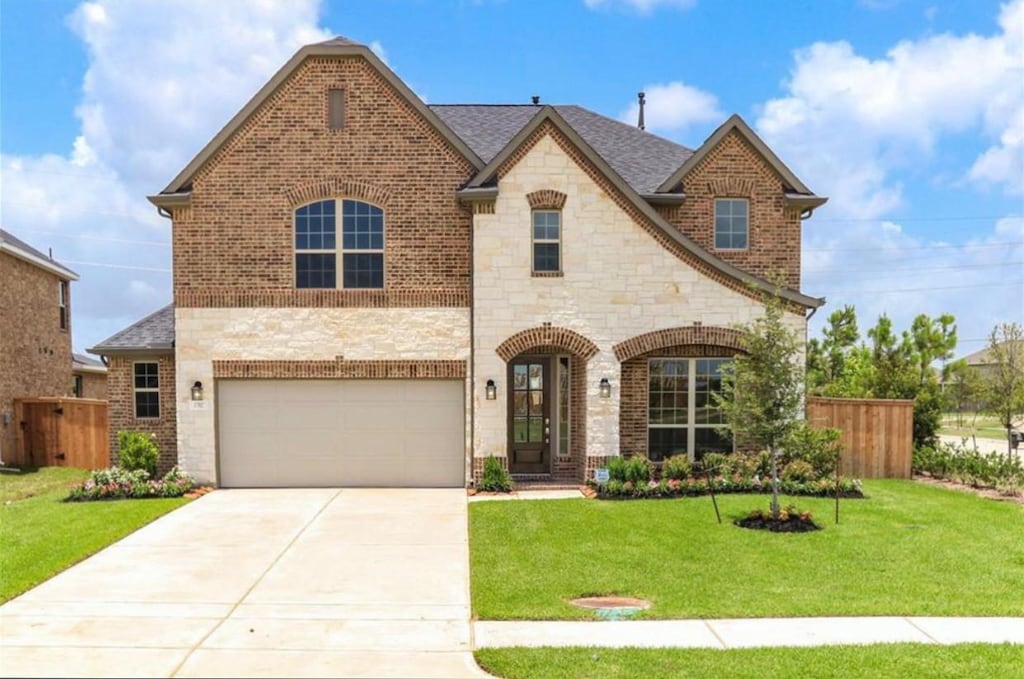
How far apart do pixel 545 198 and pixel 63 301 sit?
1910 centimetres

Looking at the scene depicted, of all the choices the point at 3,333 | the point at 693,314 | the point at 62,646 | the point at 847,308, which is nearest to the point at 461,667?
the point at 62,646

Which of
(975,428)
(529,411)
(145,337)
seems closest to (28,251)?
(145,337)

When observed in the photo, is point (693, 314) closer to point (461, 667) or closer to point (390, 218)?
point (390, 218)

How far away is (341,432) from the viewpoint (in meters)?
15.7

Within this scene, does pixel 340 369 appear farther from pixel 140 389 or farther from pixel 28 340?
pixel 28 340

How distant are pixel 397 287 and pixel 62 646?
9503 mm

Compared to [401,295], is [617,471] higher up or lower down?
lower down

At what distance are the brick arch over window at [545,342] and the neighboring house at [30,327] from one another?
1460 cm

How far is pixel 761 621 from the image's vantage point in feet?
25.2

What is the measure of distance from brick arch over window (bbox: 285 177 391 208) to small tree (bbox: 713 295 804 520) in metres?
7.89

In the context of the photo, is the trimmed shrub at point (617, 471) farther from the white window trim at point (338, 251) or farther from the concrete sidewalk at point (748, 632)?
the concrete sidewalk at point (748, 632)

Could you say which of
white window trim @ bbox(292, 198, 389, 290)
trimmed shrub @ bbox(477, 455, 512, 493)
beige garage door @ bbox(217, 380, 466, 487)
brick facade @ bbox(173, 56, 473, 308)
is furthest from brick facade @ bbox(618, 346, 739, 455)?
white window trim @ bbox(292, 198, 389, 290)

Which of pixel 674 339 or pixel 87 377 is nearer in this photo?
pixel 674 339

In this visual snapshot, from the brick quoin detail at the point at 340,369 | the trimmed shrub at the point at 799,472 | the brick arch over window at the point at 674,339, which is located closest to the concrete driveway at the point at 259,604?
the brick quoin detail at the point at 340,369
